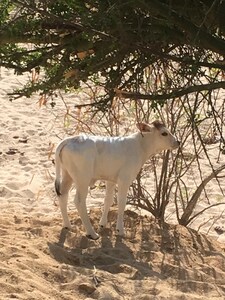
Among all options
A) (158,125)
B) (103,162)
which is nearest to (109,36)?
(103,162)

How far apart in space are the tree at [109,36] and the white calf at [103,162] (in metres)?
2.14

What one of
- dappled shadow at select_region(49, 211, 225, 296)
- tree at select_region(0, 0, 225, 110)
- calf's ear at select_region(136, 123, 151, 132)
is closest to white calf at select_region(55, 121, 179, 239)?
calf's ear at select_region(136, 123, 151, 132)

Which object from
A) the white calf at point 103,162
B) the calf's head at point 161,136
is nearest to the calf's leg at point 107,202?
the white calf at point 103,162

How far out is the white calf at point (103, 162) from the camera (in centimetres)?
675

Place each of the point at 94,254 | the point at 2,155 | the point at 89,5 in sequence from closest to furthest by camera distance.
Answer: the point at 89,5, the point at 94,254, the point at 2,155

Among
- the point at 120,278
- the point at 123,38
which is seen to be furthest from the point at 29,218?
the point at 123,38

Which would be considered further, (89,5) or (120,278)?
(120,278)

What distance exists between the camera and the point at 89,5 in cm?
430

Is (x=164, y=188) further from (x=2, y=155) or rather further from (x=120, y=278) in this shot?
(x=2, y=155)

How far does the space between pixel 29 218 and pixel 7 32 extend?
3.63 m

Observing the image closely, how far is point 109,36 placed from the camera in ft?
13.0

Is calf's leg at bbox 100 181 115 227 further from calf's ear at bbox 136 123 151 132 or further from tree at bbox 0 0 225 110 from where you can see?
tree at bbox 0 0 225 110

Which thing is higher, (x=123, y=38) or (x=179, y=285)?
(x=123, y=38)

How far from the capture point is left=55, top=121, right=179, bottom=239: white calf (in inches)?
266
